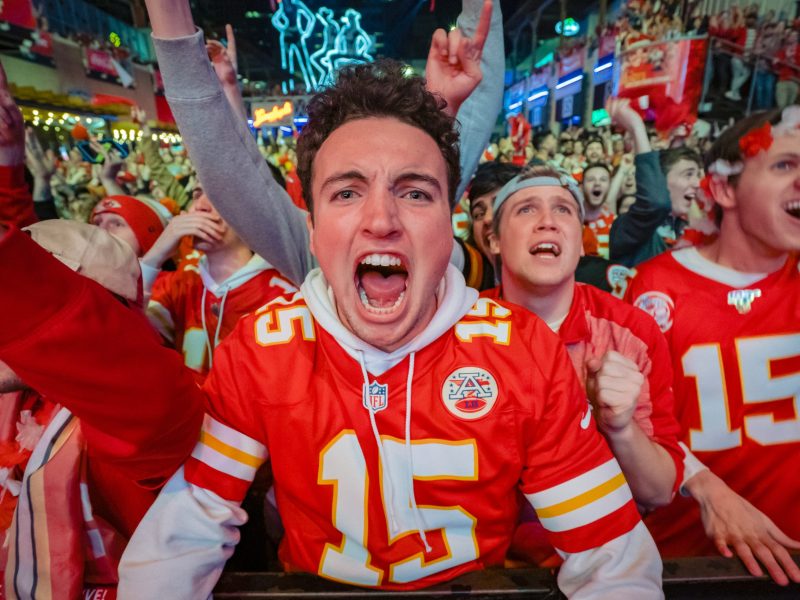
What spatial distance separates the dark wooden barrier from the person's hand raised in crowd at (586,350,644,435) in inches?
11.5

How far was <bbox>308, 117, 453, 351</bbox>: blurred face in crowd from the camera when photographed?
1006mm

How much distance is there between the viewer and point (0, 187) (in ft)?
5.65

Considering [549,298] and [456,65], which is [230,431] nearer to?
[549,298]

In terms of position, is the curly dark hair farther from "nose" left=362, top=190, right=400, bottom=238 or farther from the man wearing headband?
the man wearing headband

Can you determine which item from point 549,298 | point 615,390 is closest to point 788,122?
point 549,298

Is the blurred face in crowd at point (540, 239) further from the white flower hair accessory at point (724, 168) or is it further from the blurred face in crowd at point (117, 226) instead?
the blurred face in crowd at point (117, 226)

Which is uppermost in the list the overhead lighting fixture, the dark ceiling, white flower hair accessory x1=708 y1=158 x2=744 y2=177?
the overhead lighting fixture

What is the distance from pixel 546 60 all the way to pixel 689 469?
77.0 ft

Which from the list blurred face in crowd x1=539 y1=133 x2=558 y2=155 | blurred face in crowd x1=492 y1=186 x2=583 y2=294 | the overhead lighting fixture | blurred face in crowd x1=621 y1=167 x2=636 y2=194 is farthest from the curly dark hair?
the overhead lighting fixture

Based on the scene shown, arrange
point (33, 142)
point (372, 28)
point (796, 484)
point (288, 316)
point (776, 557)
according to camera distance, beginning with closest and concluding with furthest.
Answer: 1. point (776, 557)
2. point (288, 316)
3. point (796, 484)
4. point (33, 142)
5. point (372, 28)

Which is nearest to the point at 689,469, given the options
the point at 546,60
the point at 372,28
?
the point at 372,28

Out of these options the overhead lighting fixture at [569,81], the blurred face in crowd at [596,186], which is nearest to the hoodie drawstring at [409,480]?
the blurred face in crowd at [596,186]

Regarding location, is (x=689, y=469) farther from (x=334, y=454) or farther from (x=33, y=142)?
(x=33, y=142)

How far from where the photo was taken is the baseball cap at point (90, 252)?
100 cm
